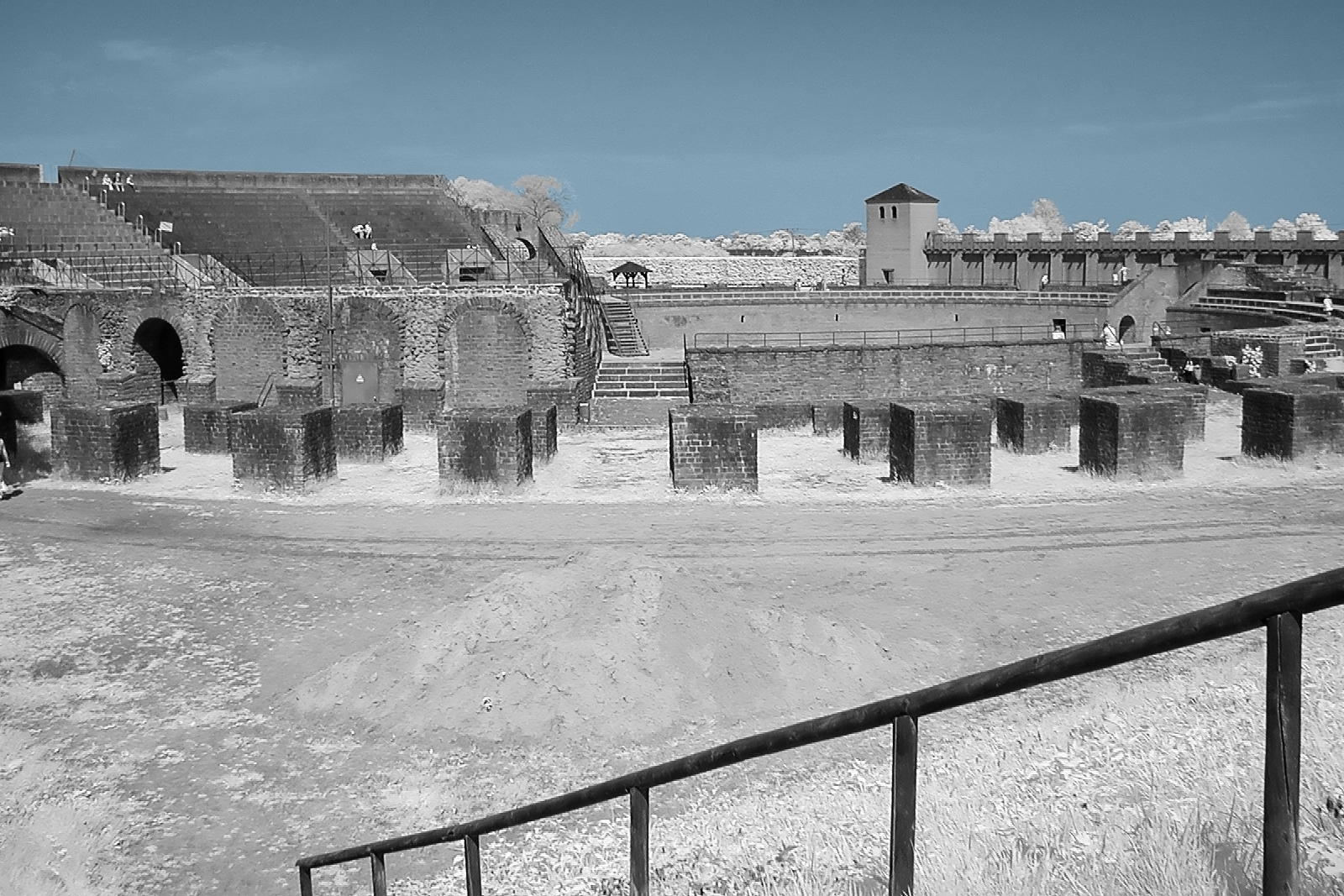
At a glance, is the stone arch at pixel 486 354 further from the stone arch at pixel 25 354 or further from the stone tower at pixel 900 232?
the stone tower at pixel 900 232

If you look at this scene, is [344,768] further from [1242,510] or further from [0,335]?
[0,335]

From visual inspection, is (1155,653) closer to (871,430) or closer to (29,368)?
(871,430)

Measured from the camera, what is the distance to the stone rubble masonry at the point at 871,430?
754 inches

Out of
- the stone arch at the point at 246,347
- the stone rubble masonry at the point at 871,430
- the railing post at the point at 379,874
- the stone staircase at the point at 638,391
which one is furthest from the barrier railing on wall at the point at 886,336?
the railing post at the point at 379,874

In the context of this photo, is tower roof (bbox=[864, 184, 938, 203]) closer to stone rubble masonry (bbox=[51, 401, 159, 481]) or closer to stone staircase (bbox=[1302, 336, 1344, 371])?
stone staircase (bbox=[1302, 336, 1344, 371])

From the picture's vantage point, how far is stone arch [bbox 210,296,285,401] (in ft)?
90.7

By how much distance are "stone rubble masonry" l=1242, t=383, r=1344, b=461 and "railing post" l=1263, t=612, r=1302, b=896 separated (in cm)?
1711

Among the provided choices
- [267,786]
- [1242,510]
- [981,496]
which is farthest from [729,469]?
[267,786]

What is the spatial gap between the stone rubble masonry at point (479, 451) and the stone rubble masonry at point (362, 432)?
3343 mm

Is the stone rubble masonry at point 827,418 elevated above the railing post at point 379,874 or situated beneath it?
elevated above

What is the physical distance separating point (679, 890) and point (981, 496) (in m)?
11.5

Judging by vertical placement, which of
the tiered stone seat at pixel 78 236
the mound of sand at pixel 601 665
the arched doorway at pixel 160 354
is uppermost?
the tiered stone seat at pixel 78 236

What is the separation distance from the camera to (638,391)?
26641 millimetres

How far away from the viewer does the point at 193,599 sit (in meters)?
12.0
